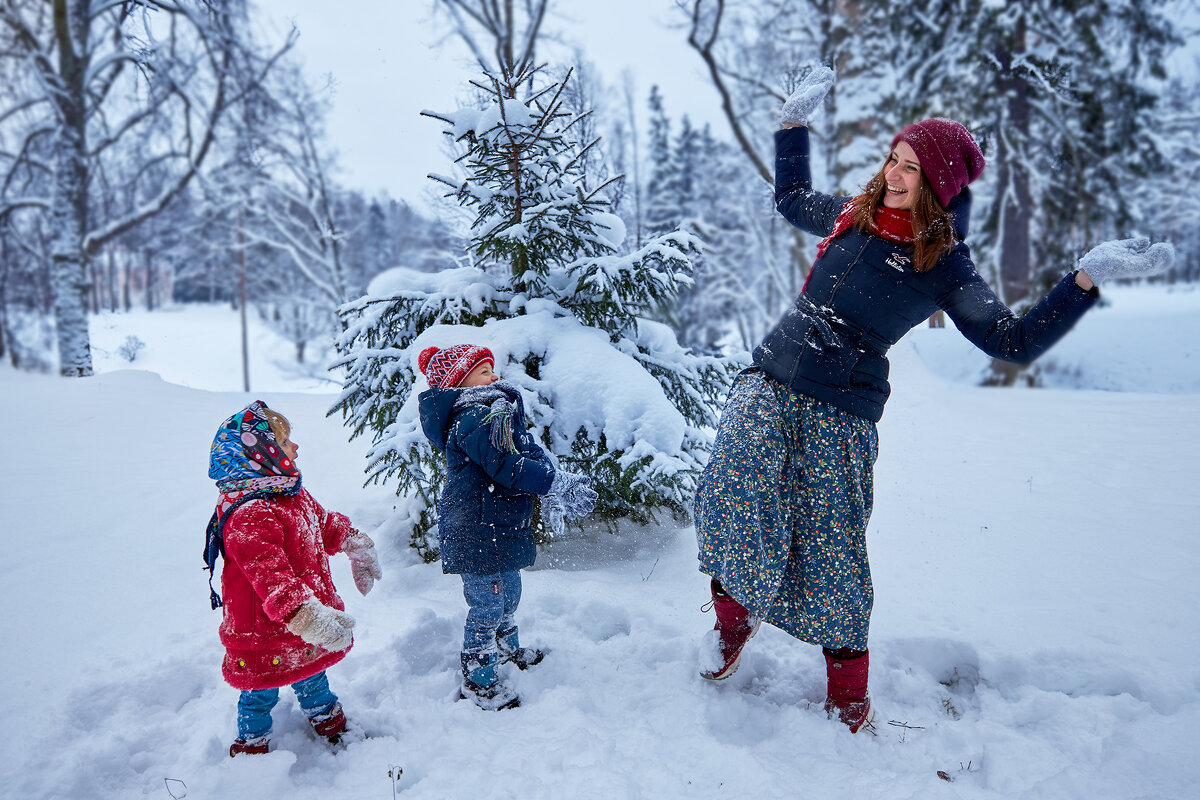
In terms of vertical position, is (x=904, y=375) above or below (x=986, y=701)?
above

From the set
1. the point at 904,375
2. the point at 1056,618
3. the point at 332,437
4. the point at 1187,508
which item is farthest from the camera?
the point at 904,375

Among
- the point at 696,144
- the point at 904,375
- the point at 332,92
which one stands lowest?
the point at 904,375

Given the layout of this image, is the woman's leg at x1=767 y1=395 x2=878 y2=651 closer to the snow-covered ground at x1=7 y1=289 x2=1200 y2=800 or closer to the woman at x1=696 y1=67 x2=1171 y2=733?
the woman at x1=696 y1=67 x2=1171 y2=733

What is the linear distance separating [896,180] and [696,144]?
2590 centimetres

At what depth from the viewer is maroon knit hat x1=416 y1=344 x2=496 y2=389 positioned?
257 centimetres

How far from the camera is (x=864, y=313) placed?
85.0 inches

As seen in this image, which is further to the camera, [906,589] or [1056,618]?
[906,589]

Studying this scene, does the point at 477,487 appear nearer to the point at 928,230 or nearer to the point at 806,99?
the point at 928,230

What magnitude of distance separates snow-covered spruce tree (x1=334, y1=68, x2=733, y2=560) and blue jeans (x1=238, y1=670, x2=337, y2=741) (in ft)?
4.17

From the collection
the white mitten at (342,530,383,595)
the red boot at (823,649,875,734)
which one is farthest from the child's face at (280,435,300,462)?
the red boot at (823,649,875,734)

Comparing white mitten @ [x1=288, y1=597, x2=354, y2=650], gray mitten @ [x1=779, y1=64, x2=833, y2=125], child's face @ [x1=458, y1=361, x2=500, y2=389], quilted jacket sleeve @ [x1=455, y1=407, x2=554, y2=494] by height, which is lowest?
white mitten @ [x1=288, y1=597, x2=354, y2=650]

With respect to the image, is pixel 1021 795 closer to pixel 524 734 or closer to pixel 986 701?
pixel 986 701

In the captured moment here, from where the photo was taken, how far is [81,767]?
2154 millimetres

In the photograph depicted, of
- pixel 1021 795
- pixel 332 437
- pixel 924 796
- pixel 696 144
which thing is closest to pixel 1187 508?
pixel 1021 795
